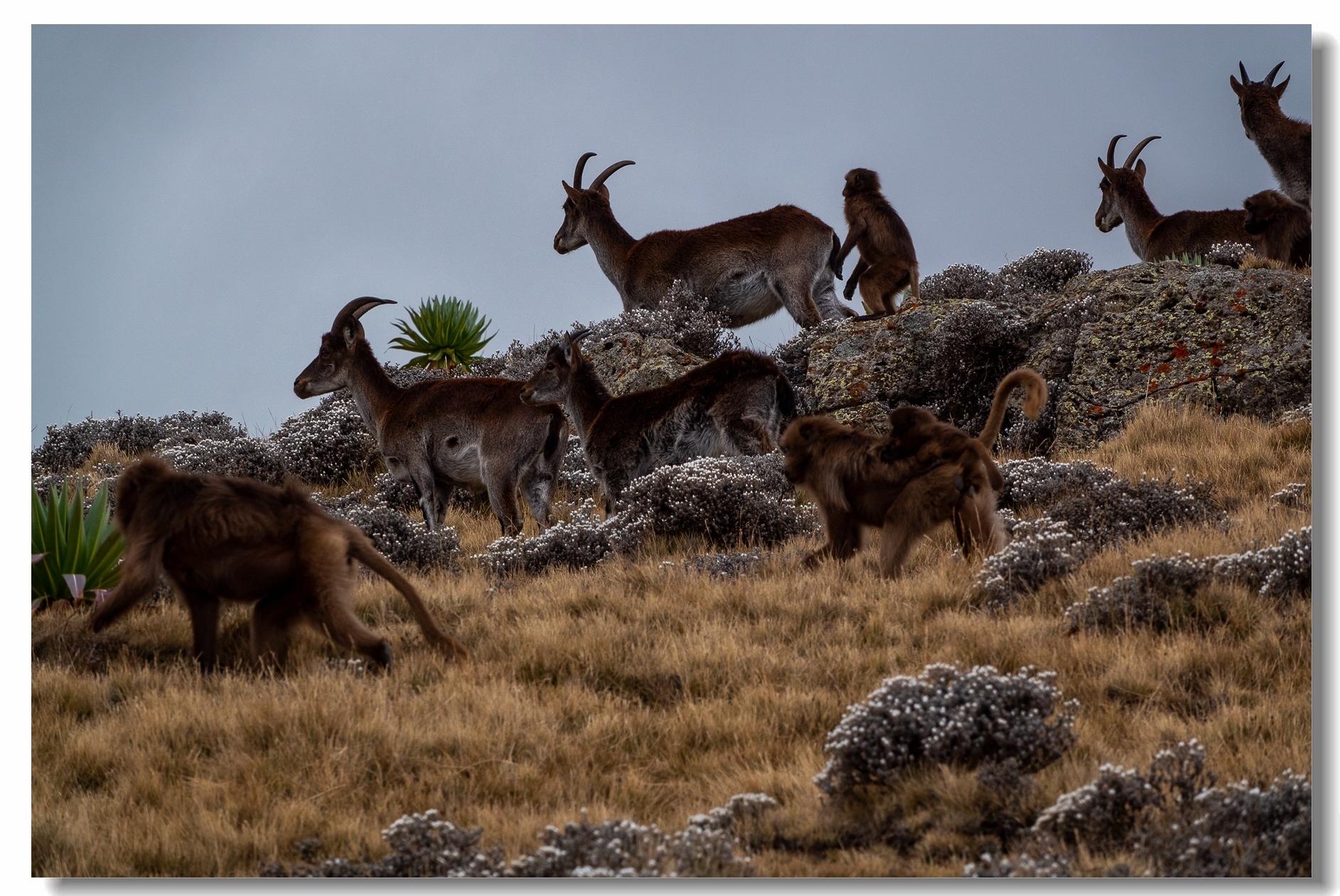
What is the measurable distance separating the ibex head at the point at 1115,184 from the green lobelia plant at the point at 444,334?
874 centimetres

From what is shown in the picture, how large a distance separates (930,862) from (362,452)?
10866mm

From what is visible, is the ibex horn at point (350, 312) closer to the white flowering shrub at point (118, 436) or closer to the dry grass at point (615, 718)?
the dry grass at point (615, 718)

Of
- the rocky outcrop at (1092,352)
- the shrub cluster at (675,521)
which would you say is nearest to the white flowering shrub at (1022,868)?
the shrub cluster at (675,521)

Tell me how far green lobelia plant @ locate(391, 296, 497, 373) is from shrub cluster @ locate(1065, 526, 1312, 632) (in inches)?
480

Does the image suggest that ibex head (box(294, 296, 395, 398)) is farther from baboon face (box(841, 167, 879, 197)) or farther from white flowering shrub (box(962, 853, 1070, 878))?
white flowering shrub (box(962, 853, 1070, 878))

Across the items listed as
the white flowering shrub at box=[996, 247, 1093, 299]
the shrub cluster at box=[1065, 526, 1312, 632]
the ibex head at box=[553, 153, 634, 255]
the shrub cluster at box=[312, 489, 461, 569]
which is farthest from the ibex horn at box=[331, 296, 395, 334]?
the white flowering shrub at box=[996, 247, 1093, 299]

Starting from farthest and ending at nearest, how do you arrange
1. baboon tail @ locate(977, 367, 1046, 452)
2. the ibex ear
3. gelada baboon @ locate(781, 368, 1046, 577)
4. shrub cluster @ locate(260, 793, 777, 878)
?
the ibex ear < baboon tail @ locate(977, 367, 1046, 452) < gelada baboon @ locate(781, 368, 1046, 577) < shrub cluster @ locate(260, 793, 777, 878)

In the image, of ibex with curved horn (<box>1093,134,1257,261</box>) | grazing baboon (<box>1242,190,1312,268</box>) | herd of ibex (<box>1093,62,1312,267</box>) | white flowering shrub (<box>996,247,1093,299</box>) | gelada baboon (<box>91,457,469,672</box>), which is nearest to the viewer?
gelada baboon (<box>91,457,469,672</box>)

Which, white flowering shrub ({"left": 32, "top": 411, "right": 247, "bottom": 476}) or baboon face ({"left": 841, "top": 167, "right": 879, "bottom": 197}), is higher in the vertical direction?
baboon face ({"left": 841, "top": 167, "right": 879, "bottom": 197})

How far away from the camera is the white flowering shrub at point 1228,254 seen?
1455cm

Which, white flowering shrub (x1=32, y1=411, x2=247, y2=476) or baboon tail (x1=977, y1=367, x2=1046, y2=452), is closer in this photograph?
baboon tail (x1=977, y1=367, x2=1046, y2=452)

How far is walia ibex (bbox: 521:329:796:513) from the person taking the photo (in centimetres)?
991

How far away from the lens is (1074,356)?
11852mm
